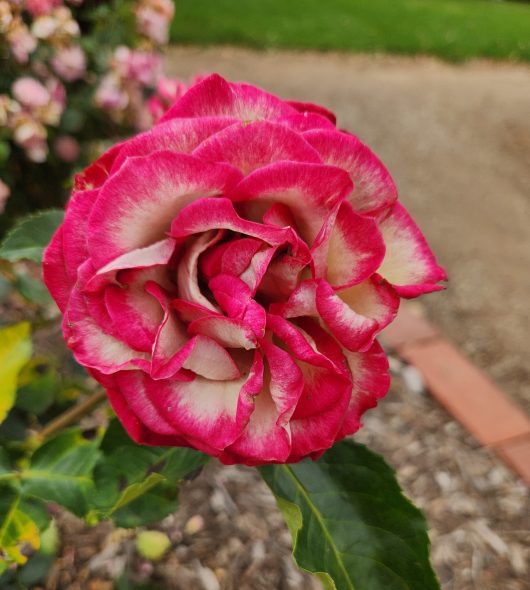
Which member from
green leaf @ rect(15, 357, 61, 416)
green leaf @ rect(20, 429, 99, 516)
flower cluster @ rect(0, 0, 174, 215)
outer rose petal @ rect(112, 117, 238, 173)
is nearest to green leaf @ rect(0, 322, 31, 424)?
green leaf @ rect(20, 429, 99, 516)

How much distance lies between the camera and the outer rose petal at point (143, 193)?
419 mm

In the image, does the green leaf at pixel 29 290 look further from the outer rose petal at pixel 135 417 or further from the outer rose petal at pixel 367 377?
the outer rose petal at pixel 367 377

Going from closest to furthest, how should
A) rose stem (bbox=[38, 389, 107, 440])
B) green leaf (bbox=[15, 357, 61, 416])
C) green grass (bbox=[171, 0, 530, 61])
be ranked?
rose stem (bbox=[38, 389, 107, 440]) < green leaf (bbox=[15, 357, 61, 416]) < green grass (bbox=[171, 0, 530, 61])

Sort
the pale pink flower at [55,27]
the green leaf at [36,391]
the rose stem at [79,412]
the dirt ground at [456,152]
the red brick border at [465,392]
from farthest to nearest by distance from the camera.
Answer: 1. the dirt ground at [456,152]
2. the pale pink flower at [55,27]
3. the red brick border at [465,392]
4. the green leaf at [36,391]
5. the rose stem at [79,412]

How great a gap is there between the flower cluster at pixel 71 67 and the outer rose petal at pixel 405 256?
1193 mm

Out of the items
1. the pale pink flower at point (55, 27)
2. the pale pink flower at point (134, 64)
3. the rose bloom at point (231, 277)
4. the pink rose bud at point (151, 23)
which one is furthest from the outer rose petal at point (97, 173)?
the pink rose bud at point (151, 23)

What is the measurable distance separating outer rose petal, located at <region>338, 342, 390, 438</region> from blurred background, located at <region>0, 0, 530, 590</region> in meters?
0.40

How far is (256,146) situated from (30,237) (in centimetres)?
31

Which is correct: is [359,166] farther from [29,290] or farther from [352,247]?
[29,290]

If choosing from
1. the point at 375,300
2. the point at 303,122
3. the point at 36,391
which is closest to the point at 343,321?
the point at 375,300

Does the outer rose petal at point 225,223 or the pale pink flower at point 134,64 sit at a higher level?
the outer rose petal at point 225,223

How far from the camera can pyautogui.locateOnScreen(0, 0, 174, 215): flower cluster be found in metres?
1.51

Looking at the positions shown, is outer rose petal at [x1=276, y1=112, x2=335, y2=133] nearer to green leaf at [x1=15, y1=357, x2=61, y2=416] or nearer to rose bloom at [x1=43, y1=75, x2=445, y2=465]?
rose bloom at [x1=43, y1=75, x2=445, y2=465]

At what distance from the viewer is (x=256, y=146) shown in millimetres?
432
